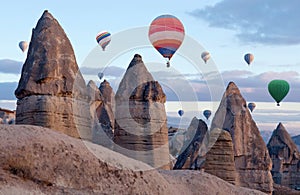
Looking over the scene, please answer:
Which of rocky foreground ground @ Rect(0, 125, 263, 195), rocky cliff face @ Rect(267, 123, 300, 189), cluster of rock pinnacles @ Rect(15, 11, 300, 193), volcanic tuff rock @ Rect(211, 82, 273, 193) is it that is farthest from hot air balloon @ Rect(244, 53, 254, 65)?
rocky foreground ground @ Rect(0, 125, 263, 195)

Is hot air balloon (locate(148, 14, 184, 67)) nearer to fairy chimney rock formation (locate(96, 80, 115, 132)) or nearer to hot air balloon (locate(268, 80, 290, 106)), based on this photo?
fairy chimney rock formation (locate(96, 80, 115, 132))

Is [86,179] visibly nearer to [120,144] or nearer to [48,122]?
[48,122]

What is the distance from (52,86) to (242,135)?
555 inches

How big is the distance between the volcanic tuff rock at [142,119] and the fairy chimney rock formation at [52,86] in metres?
A: 1.23

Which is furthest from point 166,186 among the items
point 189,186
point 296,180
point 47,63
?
point 296,180

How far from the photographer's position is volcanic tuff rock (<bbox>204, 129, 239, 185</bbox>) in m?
15.9

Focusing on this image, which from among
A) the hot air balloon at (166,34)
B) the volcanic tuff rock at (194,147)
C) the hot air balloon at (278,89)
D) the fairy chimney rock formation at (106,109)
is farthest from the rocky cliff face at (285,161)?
the hot air balloon at (166,34)

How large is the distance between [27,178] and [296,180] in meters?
32.1

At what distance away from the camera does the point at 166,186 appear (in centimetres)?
803

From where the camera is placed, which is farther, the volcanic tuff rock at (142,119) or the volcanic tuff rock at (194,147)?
the volcanic tuff rock at (194,147)

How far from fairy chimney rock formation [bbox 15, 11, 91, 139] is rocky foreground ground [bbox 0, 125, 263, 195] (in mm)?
9421

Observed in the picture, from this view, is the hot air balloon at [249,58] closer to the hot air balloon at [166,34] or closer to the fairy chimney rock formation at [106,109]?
the fairy chimney rock formation at [106,109]

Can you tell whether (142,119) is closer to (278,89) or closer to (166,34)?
(166,34)

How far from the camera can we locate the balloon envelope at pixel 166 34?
25.3 m
